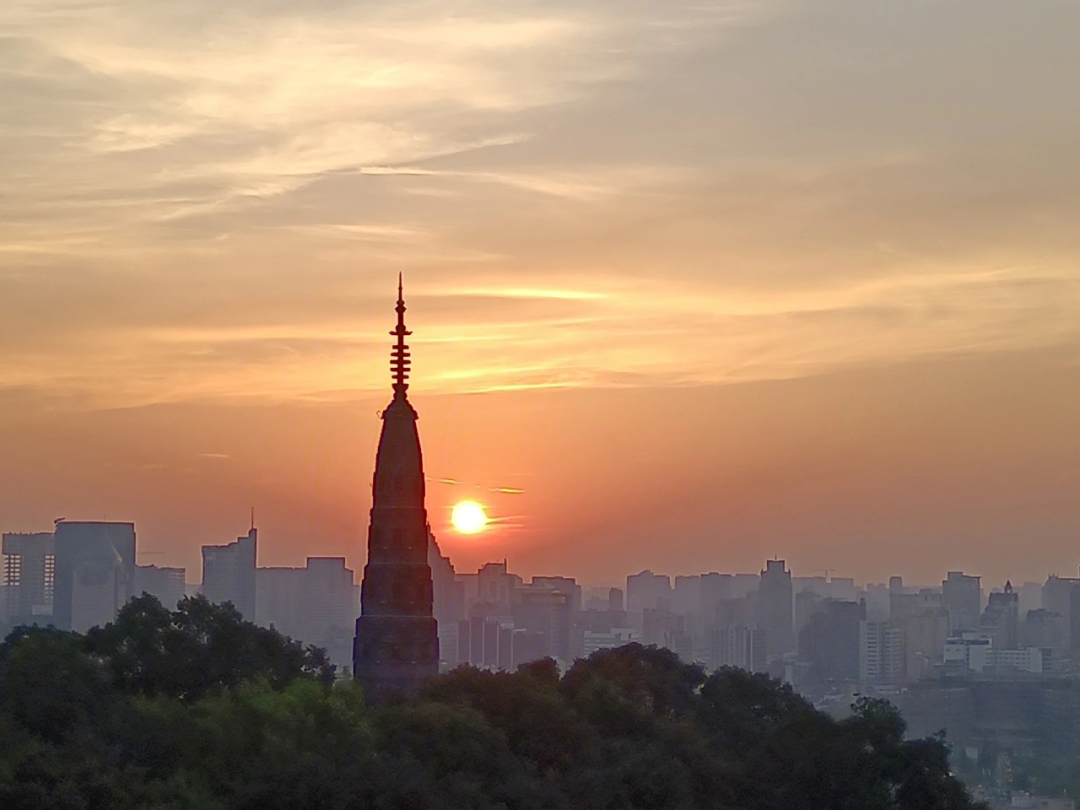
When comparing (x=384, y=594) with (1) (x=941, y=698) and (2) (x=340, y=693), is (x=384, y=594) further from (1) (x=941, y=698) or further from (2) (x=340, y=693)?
(1) (x=941, y=698)

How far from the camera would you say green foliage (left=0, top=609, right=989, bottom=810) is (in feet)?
89.6

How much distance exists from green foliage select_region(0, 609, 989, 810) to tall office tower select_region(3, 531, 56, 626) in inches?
4624

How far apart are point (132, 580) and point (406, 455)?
11194cm

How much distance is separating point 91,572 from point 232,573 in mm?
10269

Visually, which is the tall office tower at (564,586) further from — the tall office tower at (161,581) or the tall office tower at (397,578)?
the tall office tower at (397,578)

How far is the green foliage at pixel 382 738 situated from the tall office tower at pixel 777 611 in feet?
469

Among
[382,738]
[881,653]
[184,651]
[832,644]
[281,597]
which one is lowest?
[881,653]

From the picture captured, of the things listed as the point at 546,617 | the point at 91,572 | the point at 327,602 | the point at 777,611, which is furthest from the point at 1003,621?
the point at 91,572

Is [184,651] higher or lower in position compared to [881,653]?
higher

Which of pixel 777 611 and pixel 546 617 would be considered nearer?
pixel 546 617

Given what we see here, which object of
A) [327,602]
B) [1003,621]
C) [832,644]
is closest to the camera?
[327,602]

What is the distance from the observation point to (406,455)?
40812 mm

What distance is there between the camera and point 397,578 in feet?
133

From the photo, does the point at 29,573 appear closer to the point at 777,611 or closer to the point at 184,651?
the point at 777,611
